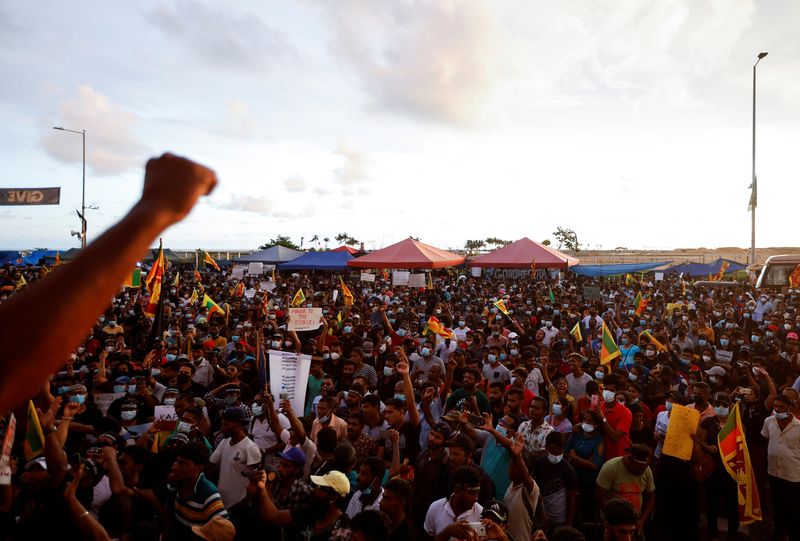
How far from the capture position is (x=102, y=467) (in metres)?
4.75

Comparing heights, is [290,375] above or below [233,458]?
above

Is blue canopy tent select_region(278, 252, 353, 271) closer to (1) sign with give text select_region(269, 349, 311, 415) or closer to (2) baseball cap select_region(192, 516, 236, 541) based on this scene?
(1) sign with give text select_region(269, 349, 311, 415)

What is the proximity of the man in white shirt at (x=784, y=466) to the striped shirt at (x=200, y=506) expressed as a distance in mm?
5735

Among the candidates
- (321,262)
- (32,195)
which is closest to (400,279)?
(321,262)

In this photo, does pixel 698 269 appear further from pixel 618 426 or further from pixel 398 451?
pixel 398 451

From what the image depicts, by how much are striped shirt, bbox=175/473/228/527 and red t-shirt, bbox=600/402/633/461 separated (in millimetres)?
3991

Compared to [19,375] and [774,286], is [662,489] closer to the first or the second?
[19,375]

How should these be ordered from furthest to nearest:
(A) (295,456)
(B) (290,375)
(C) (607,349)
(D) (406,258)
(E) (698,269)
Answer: (E) (698,269), (D) (406,258), (C) (607,349), (B) (290,375), (A) (295,456)

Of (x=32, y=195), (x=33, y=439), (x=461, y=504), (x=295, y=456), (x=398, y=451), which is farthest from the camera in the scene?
(x=32, y=195)

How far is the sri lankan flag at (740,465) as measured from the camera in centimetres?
559

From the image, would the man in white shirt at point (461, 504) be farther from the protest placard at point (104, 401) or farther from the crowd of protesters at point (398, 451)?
the protest placard at point (104, 401)

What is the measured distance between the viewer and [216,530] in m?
3.73

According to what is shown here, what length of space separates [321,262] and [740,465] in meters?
26.3

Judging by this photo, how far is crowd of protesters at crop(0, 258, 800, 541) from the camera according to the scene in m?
3.99
